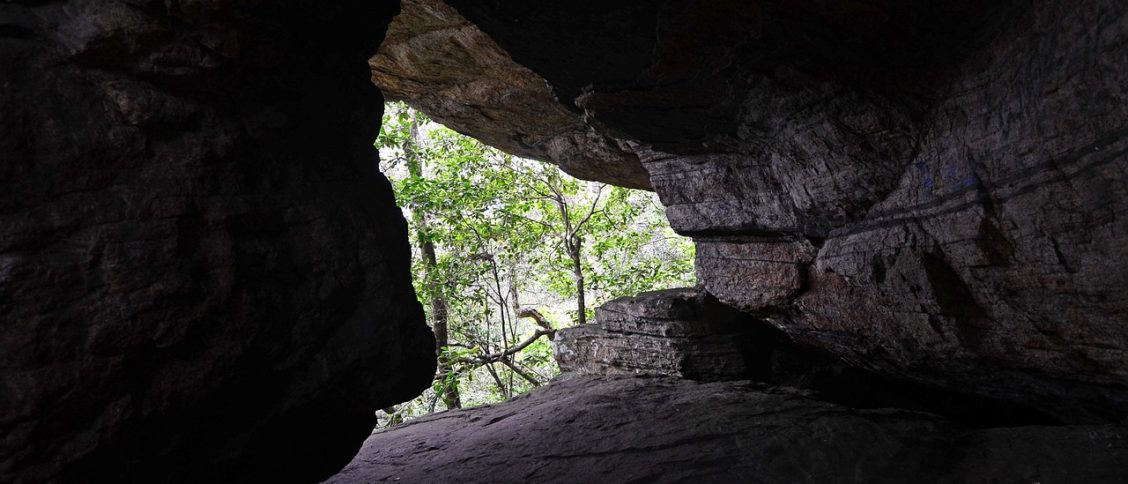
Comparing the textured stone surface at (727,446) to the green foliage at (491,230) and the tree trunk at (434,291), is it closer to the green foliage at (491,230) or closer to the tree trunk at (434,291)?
the tree trunk at (434,291)

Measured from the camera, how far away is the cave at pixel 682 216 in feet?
11.5

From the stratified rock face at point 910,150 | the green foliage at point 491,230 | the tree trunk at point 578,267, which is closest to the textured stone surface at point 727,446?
the stratified rock face at point 910,150

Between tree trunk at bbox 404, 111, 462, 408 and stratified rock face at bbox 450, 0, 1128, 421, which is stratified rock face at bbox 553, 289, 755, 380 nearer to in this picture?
stratified rock face at bbox 450, 0, 1128, 421

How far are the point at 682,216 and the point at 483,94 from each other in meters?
3.84

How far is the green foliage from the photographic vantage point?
1410cm

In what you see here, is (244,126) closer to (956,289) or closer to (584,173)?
(956,289)

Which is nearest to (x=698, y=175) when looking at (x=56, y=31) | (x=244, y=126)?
(x=244, y=126)

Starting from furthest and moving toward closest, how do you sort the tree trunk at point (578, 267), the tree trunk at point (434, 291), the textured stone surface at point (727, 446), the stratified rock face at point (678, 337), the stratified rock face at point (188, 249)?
the tree trunk at point (578, 267), the tree trunk at point (434, 291), the stratified rock face at point (678, 337), the textured stone surface at point (727, 446), the stratified rock face at point (188, 249)

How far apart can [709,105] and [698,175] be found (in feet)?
4.56

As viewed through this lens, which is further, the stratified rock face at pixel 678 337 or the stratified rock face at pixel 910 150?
the stratified rock face at pixel 678 337

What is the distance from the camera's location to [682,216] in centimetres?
824

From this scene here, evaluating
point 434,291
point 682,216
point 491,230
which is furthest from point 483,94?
point 434,291

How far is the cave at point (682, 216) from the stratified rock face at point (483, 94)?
52cm

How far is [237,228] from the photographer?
166 inches
